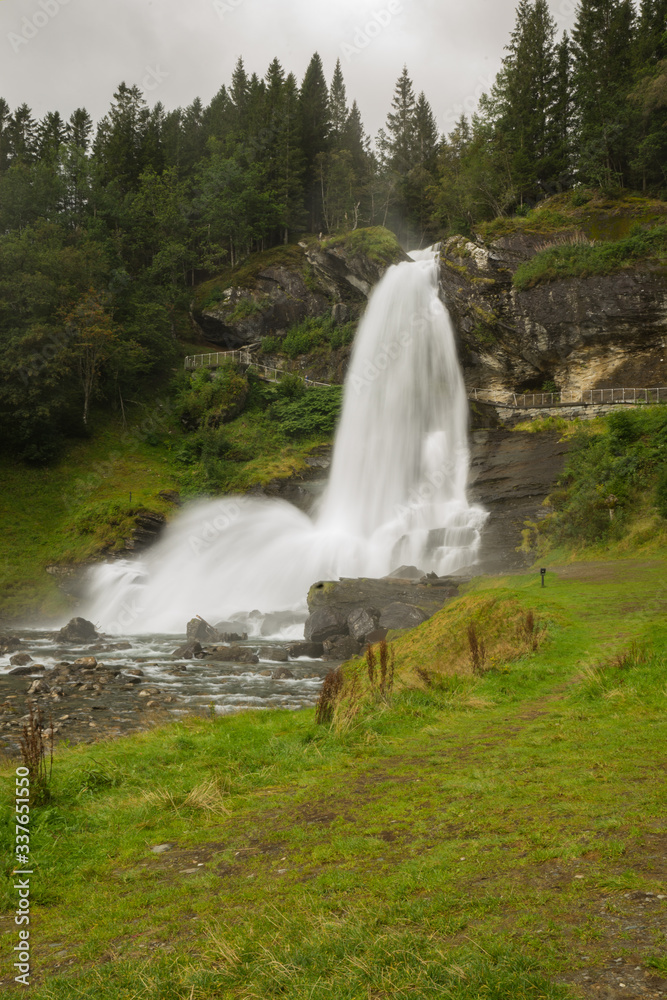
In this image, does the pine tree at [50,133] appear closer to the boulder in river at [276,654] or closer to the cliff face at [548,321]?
the cliff face at [548,321]

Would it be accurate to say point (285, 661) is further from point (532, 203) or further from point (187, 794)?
point (532, 203)

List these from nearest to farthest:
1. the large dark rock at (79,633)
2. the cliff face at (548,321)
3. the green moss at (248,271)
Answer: the large dark rock at (79,633) → the cliff face at (548,321) → the green moss at (248,271)

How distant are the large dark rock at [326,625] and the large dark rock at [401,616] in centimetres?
174

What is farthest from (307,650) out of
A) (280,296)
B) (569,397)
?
(280,296)

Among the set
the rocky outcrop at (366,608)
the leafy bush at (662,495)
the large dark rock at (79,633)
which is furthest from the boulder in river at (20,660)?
the leafy bush at (662,495)

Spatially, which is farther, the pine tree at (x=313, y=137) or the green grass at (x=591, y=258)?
the pine tree at (x=313, y=137)

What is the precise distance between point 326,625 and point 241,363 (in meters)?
34.2

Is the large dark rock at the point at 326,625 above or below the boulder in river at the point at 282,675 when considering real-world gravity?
above

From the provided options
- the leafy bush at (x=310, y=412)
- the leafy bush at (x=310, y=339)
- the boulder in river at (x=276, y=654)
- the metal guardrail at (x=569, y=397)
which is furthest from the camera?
the leafy bush at (x=310, y=339)

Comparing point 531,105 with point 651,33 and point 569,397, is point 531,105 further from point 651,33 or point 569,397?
point 569,397

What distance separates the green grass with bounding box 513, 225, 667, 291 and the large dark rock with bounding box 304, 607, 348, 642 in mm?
28230

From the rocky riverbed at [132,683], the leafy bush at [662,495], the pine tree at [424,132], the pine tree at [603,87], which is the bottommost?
the rocky riverbed at [132,683]

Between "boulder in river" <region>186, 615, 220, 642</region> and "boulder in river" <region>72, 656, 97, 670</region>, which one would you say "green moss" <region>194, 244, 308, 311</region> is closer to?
"boulder in river" <region>186, 615, 220, 642</region>

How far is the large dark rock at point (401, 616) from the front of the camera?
71.2ft
